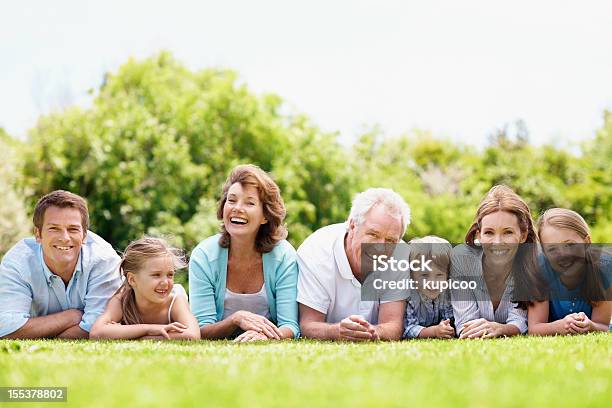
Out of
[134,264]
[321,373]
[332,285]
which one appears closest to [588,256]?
[332,285]

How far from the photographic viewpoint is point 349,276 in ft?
28.2

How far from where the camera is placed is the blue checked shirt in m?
8.80

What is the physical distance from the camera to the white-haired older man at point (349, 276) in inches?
320

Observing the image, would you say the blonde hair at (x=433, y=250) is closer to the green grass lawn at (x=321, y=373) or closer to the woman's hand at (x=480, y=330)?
the woman's hand at (x=480, y=330)

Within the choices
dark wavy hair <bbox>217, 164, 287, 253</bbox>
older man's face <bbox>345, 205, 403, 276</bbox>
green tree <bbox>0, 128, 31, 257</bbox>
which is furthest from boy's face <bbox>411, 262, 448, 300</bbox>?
green tree <bbox>0, 128, 31, 257</bbox>

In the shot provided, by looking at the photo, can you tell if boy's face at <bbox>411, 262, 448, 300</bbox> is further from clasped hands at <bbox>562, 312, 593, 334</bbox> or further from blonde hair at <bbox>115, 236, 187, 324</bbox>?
blonde hair at <bbox>115, 236, 187, 324</bbox>

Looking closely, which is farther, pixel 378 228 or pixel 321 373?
pixel 378 228

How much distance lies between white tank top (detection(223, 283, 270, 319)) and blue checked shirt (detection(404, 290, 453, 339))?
1593mm

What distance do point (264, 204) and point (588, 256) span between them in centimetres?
373

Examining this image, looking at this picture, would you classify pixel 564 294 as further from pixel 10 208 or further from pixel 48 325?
pixel 10 208

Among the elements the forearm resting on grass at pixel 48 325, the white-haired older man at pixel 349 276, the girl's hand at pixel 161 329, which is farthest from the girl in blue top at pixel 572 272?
the forearm resting on grass at pixel 48 325

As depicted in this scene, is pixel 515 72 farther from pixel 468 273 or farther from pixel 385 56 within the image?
pixel 468 273

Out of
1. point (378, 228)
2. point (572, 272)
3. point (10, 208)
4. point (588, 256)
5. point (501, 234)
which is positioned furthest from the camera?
point (10, 208)

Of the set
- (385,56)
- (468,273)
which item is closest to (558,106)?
(385,56)
